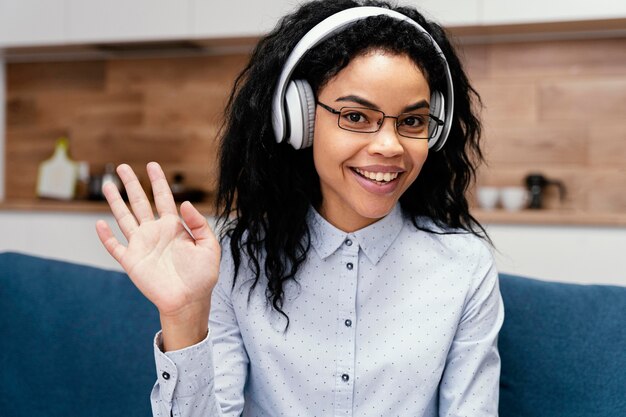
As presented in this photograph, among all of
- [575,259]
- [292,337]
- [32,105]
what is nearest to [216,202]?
[292,337]

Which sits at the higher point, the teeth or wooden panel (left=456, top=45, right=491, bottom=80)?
wooden panel (left=456, top=45, right=491, bottom=80)

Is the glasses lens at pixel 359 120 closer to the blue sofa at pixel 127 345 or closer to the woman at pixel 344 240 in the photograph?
the woman at pixel 344 240

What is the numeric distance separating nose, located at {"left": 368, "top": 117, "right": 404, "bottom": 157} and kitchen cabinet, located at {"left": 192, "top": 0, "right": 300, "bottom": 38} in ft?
7.63

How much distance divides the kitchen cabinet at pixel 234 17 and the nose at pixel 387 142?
233cm

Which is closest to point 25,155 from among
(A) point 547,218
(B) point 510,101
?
(B) point 510,101

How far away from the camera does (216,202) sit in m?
1.36

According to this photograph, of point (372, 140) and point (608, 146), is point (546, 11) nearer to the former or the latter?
point (608, 146)

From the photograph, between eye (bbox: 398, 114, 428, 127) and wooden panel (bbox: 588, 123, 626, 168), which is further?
wooden panel (bbox: 588, 123, 626, 168)

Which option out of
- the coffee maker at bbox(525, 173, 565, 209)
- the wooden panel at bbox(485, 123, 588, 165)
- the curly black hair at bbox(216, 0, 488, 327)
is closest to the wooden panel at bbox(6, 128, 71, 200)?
the wooden panel at bbox(485, 123, 588, 165)

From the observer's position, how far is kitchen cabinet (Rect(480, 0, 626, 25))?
9.73ft

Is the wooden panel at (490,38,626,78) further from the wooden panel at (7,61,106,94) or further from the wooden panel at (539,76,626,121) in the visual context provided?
the wooden panel at (7,61,106,94)

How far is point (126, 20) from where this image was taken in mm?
3600

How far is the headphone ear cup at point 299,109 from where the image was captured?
3.90ft

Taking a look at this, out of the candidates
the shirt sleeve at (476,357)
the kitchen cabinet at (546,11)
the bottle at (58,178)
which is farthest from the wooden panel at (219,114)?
the shirt sleeve at (476,357)
